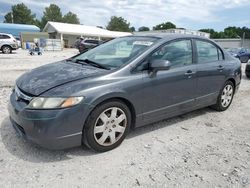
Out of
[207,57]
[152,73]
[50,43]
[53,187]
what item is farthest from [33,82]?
[50,43]

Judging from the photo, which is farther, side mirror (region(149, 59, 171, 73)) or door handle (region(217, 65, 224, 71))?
door handle (region(217, 65, 224, 71))

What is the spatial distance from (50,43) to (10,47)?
9090 mm

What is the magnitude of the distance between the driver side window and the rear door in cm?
21

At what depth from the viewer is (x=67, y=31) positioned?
40.2 m

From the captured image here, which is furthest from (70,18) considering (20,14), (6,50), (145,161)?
(145,161)

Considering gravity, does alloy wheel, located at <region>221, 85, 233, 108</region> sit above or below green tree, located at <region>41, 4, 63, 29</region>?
below

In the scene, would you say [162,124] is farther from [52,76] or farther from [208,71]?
[52,76]

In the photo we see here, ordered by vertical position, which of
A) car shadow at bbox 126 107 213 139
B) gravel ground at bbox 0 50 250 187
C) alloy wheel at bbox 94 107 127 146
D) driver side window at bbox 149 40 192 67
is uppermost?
driver side window at bbox 149 40 192 67

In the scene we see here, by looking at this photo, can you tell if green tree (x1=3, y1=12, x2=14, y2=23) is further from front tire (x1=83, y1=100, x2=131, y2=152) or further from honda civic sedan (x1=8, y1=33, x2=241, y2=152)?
front tire (x1=83, y1=100, x2=131, y2=152)

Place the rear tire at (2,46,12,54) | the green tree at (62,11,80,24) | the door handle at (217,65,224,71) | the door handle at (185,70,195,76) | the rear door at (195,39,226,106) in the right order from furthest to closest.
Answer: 1. the green tree at (62,11,80,24)
2. the rear tire at (2,46,12,54)
3. the door handle at (217,65,224,71)
4. the rear door at (195,39,226,106)
5. the door handle at (185,70,195,76)

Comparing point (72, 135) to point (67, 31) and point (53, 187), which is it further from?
point (67, 31)

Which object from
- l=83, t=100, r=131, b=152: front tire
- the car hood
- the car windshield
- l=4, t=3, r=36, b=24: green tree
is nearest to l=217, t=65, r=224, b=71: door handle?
the car windshield

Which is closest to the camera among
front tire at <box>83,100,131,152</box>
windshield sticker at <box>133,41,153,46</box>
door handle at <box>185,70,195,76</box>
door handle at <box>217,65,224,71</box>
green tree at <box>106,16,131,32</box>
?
front tire at <box>83,100,131,152</box>

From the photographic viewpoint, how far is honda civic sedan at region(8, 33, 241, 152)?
2848 millimetres
